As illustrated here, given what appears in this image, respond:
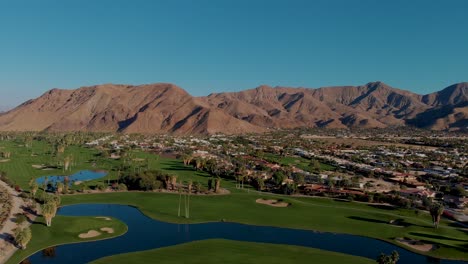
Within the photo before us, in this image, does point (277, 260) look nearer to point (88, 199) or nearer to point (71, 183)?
point (88, 199)

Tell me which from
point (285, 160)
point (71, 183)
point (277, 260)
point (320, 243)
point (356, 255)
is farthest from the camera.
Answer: point (285, 160)

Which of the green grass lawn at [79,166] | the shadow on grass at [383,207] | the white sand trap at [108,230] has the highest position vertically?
the green grass lawn at [79,166]

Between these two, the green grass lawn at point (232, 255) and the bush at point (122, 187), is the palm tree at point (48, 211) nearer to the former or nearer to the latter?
the green grass lawn at point (232, 255)

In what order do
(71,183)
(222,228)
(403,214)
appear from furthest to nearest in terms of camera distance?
(71,183), (403,214), (222,228)

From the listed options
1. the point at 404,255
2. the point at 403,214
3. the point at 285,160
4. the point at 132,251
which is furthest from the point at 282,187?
the point at 285,160

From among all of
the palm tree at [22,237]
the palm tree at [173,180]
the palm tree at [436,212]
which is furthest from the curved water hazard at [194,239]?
the palm tree at [173,180]

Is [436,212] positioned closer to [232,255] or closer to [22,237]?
[232,255]

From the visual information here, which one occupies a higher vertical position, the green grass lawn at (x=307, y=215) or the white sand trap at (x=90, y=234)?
the green grass lawn at (x=307, y=215)
